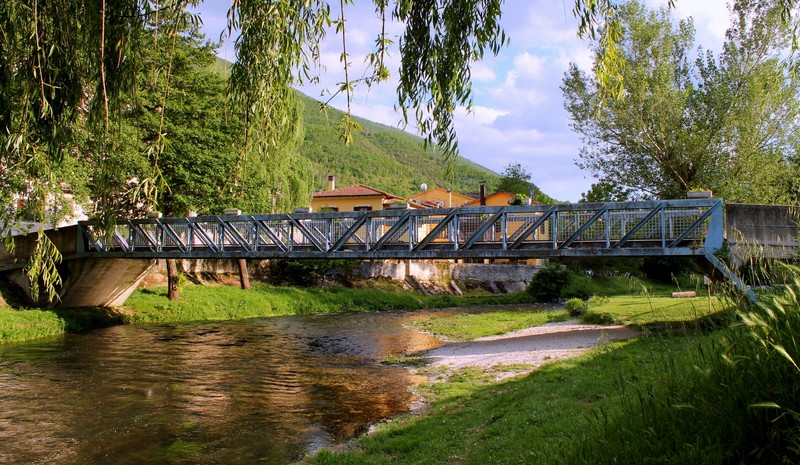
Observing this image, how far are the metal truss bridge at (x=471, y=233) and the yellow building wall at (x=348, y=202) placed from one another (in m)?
38.7

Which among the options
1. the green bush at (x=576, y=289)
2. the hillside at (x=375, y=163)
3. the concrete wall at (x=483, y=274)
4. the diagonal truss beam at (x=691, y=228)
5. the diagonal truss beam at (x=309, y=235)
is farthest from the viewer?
the hillside at (x=375, y=163)

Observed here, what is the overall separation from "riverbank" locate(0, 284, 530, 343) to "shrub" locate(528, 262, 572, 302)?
2.95 ft

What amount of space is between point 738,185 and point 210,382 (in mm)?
20515

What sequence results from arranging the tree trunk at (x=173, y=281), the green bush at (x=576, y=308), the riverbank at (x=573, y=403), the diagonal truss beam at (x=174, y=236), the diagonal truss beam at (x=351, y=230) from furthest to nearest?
the tree trunk at (x=173, y=281)
the green bush at (x=576, y=308)
the diagonal truss beam at (x=174, y=236)
the diagonal truss beam at (x=351, y=230)
the riverbank at (x=573, y=403)

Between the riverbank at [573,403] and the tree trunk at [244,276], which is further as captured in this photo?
the tree trunk at [244,276]

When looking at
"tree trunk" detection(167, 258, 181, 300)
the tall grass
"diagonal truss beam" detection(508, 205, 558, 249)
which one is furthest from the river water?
"tree trunk" detection(167, 258, 181, 300)

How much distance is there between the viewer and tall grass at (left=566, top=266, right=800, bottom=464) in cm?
351

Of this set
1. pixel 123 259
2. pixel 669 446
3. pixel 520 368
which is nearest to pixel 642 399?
pixel 669 446

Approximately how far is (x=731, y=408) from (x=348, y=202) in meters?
61.0

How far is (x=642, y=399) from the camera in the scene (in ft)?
14.2

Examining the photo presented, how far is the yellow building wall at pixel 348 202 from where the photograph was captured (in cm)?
6305

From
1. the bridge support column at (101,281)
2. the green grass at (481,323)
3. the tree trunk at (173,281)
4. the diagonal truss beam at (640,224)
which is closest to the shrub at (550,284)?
the green grass at (481,323)

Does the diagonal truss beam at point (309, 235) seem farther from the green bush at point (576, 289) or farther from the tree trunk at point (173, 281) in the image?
the green bush at point (576, 289)

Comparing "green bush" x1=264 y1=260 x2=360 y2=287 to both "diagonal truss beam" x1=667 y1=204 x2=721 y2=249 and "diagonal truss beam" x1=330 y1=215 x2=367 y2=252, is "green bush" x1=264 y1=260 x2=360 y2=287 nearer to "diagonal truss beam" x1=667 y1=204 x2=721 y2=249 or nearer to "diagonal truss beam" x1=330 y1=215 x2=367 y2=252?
"diagonal truss beam" x1=330 y1=215 x2=367 y2=252
